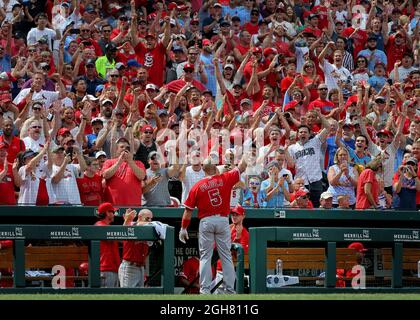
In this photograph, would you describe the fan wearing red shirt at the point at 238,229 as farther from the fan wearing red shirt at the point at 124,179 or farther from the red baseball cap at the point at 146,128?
the red baseball cap at the point at 146,128

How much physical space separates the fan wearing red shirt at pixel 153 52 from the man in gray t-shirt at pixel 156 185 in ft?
14.5

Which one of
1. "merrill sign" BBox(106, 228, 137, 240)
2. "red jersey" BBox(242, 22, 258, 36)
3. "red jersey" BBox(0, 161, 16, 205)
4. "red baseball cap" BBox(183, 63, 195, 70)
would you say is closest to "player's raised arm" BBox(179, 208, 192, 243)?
"merrill sign" BBox(106, 228, 137, 240)

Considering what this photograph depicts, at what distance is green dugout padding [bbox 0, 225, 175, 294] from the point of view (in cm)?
1480

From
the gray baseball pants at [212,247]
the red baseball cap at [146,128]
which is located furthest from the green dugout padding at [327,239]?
the red baseball cap at [146,128]

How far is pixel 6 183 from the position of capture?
53.7 ft

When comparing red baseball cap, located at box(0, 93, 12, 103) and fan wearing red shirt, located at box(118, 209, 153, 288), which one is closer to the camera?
fan wearing red shirt, located at box(118, 209, 153, 288)

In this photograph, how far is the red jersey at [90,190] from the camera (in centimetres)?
1691

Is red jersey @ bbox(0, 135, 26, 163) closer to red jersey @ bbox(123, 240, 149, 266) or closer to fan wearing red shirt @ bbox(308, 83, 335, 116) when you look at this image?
red jersey @ bbox(123, 240, 149, 266)

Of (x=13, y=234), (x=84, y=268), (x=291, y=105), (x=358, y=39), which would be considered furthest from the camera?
(x=358, y=39)

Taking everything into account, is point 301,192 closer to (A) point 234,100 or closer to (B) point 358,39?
(A) point 234,100

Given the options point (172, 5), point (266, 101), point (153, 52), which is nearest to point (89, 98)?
point (153, 52)

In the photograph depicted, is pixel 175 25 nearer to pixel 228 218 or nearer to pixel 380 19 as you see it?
pixel 380 19

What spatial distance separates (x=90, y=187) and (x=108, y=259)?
1.87 meters
